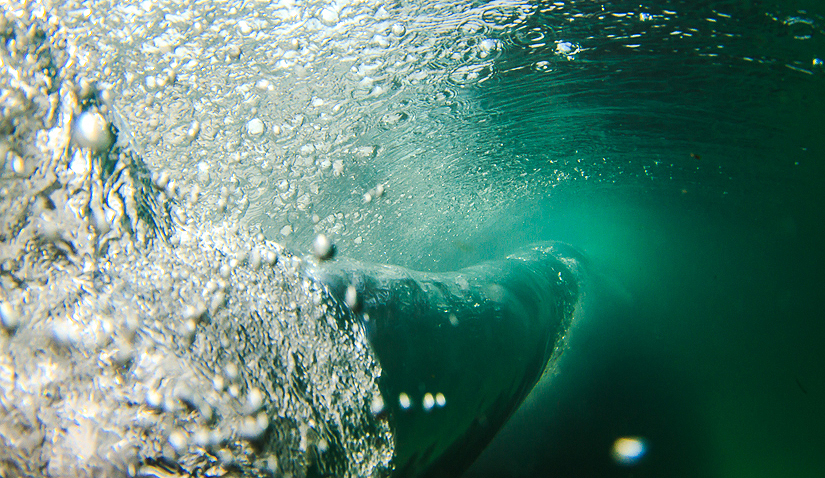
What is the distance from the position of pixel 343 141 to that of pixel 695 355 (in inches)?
304

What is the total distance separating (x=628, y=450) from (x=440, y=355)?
2.71m

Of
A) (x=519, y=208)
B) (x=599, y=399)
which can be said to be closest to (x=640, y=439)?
(x=599, y=399)

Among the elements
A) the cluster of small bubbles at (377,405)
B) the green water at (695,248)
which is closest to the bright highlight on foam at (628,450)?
the green water at (695,248)

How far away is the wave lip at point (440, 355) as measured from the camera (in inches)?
83.3

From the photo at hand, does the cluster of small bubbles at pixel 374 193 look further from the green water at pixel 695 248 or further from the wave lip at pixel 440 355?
the wave lip at pixel 440 355

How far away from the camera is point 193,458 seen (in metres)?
1.19

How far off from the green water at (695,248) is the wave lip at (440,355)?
1.57ft

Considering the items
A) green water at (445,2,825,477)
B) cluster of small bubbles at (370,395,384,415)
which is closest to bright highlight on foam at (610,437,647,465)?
green water at (445,2,825,477)

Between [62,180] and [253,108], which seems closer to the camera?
[62,180]

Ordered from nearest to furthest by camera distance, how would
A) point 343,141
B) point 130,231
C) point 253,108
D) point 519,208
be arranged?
1. point 130,231
2. point 253,108
3. point 343,141
4. point 519,208

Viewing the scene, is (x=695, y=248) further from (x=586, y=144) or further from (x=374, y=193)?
(x=374, y=193)

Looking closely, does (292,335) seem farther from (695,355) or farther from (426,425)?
(695,355)

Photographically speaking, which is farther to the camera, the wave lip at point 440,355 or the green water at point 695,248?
the green water at point 695,248

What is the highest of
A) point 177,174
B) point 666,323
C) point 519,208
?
point 177,174
